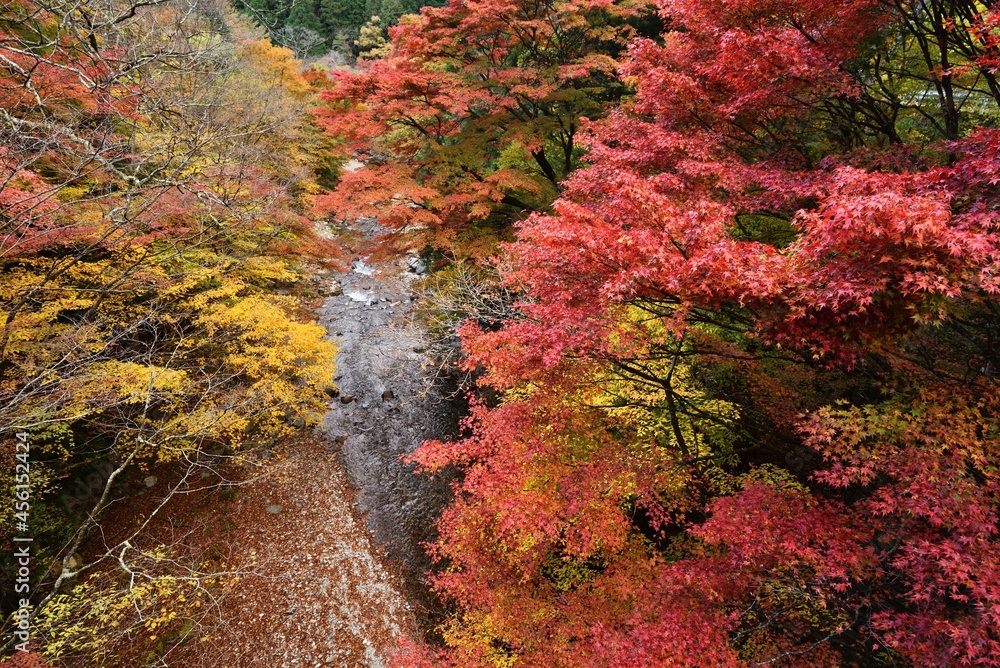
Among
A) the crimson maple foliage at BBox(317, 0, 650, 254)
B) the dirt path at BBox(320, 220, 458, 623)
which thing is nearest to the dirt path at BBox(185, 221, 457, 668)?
the dirt path at BBox(320, 220, 458, 623)

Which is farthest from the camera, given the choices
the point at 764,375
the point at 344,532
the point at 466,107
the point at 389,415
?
the point at 389,415

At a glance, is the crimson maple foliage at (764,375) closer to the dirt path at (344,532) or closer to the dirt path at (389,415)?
the dirt path at (344,532)

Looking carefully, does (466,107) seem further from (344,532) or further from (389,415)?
(344,532)

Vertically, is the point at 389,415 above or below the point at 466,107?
below

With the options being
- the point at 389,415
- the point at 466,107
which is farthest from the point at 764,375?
the point at 389,415

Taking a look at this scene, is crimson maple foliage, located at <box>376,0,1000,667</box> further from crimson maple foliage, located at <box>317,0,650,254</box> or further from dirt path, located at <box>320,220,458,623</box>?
crimson maple foliage, located at <box>317,0,650,254</box>

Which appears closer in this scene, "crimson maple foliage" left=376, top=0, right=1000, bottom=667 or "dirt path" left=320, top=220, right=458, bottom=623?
"crimson maple foliage" left=376, top=0, right=1000, bottom=667

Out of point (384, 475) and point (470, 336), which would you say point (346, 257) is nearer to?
point (384, 475)

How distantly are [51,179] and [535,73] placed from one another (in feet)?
30.9

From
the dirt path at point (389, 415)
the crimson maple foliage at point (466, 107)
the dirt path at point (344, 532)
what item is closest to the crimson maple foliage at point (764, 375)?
the dirt path at point (344, 532)

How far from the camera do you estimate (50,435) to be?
7.47m

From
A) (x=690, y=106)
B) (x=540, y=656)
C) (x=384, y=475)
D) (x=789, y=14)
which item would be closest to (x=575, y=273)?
(x=690, y=106)

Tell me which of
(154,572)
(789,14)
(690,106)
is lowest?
(154,572)

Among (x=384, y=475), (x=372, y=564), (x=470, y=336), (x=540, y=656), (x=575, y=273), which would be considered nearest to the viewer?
(x=575, y=273)
